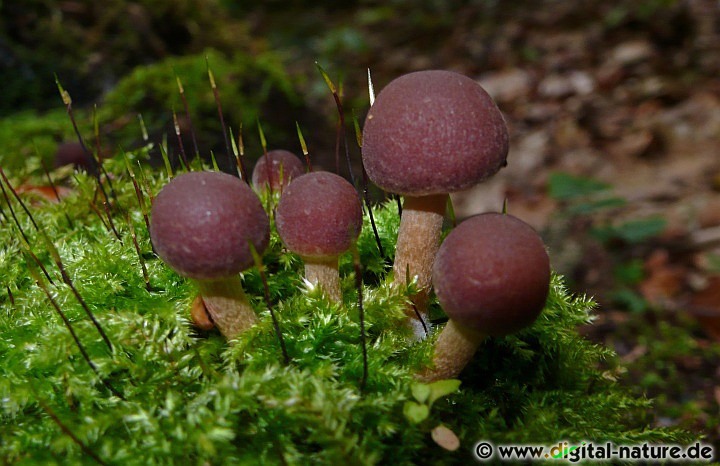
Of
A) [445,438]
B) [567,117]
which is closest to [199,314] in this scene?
[445,438]

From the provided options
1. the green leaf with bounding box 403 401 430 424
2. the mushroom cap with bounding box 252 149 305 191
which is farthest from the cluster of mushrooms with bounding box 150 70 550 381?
the mushroom cap with bounding box 252 149 305 191

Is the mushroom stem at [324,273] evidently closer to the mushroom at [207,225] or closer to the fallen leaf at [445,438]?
the mushroom at [207,225]

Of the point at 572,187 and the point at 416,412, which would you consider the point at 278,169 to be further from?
the point at 572,187

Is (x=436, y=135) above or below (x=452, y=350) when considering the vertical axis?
above

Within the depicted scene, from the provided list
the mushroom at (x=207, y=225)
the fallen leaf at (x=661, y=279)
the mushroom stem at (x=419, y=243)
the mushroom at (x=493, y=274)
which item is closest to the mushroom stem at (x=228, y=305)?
the mushroom at (x=207, y=225)

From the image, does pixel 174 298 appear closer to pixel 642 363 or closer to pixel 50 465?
pixel 50 465

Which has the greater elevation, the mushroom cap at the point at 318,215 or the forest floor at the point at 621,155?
the mushroom cap at the point at 318,215

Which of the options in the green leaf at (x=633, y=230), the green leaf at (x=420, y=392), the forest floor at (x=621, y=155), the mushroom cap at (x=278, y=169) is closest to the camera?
the green leaf at (x=420, y=392)
